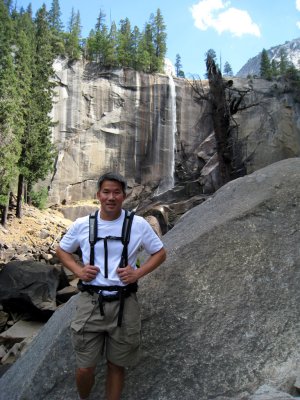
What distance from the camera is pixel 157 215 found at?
14.2 meters

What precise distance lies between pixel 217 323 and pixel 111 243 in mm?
1608

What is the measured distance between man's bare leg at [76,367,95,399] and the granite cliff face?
32578mm

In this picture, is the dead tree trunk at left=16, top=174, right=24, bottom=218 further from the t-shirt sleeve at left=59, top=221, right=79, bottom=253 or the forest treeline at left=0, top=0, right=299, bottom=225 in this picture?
the t-shirt sleeve at left=59, top=221, right=79, bottom=253

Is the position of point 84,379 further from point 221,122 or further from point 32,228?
point 32,228

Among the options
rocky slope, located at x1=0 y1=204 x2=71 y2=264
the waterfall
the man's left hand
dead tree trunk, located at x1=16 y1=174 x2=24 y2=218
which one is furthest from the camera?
the waterfall

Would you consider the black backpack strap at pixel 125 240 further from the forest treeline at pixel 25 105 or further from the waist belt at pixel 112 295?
the forest treeline at pixel 25 105

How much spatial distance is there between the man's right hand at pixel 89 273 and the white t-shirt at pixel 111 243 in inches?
1.7

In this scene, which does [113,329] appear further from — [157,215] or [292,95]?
[292,95]

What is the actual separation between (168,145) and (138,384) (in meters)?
34.8

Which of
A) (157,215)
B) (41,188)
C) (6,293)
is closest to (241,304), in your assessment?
(6,293)

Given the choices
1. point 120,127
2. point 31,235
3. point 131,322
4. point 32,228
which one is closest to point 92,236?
point 131,322

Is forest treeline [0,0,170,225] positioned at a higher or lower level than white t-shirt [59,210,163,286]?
higher

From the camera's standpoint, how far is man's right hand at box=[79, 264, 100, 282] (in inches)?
118

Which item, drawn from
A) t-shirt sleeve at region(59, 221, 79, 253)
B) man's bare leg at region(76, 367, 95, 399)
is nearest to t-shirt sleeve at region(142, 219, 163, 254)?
t-shirt sleeve at region(59, 221, 79, 253)
